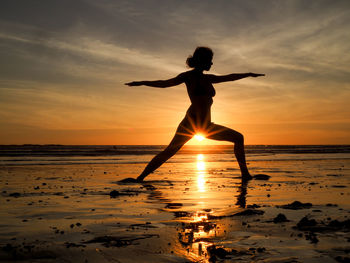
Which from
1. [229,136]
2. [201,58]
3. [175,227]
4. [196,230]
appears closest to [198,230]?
[196,230]

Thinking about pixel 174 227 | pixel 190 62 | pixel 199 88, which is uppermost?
pixel 190 62

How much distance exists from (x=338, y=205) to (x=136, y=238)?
3107mm

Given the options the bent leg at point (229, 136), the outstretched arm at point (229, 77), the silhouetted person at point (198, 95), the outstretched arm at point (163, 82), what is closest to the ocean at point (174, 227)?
the silhouetted person at point (198, 95)

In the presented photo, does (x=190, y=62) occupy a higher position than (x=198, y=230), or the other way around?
(x=190, y=62)

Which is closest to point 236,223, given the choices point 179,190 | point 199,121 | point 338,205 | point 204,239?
point 204,239

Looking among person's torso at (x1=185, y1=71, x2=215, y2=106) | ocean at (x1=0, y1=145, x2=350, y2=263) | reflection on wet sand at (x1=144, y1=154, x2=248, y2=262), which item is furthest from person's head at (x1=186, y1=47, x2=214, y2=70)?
reflection on wet sand at (x1=144, y1=154, x2=248, y2=262)

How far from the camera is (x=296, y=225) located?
354 cm

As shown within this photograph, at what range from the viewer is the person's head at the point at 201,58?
736 centimetres

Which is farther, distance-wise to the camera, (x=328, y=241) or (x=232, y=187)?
(x=232, y=187)

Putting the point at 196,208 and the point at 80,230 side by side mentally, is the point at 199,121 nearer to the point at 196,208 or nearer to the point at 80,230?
the point at 196,208

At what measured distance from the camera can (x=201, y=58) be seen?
735cm

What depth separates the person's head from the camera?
736cm

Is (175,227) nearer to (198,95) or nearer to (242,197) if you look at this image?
(242,197)

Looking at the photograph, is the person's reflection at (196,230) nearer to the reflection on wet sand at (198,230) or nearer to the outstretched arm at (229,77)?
the reflection on wet sand at (198,230)
